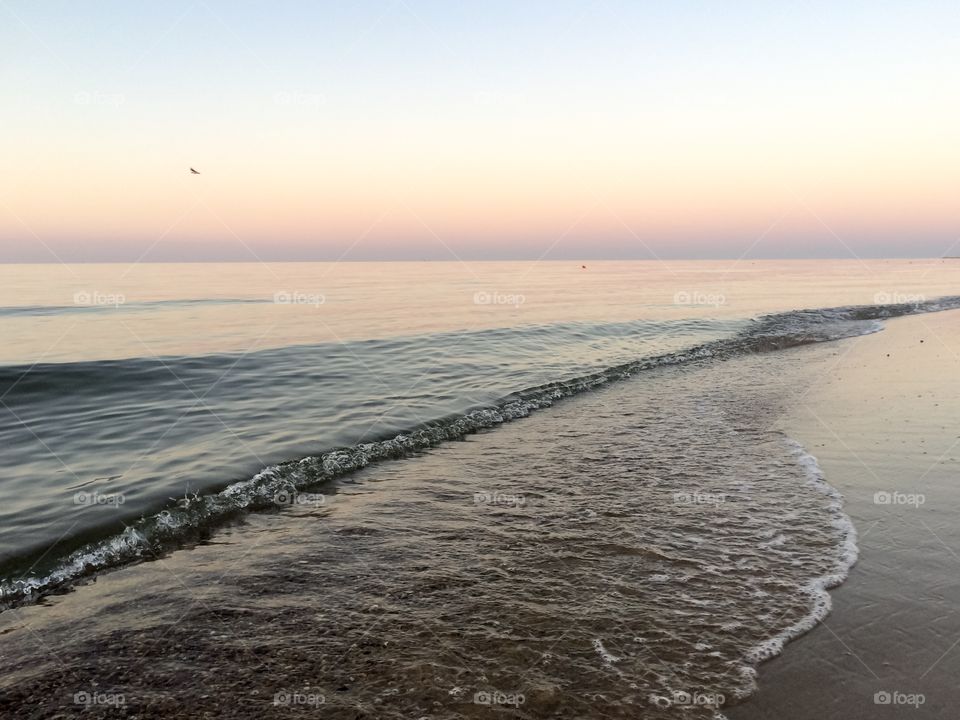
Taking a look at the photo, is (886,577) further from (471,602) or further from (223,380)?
(223,380)

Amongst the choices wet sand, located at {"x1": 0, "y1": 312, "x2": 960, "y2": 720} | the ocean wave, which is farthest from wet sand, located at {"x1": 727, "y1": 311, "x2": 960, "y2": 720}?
the ocean wave

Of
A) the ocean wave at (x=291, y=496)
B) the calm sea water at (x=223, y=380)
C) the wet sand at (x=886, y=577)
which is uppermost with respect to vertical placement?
the calm sea water at (x=223, y=380)

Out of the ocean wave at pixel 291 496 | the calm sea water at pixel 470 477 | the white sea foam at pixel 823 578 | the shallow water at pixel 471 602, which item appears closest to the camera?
the shallow water at pixel 471 602

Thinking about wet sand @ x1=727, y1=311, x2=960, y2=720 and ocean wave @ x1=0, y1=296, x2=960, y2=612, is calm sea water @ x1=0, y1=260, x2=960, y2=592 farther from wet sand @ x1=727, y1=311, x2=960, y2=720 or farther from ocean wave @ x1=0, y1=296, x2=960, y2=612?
wet sand @ x1=727, y1=311, x2=960, y2=720

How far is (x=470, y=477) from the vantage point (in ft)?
29.7

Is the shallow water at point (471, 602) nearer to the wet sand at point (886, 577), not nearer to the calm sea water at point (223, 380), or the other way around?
the wet sand at point (886, 577)

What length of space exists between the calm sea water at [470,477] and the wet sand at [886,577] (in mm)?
248

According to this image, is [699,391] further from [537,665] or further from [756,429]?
[537,665]

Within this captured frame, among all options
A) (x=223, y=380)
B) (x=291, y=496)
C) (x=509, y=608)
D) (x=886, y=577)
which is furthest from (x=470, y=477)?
(x=223, y=380)

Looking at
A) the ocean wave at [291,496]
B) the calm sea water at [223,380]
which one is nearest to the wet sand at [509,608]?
the ocean wave at [291,496]

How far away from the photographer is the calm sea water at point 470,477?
17.2 feet

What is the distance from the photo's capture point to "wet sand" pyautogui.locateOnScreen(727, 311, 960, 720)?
13.2 ft

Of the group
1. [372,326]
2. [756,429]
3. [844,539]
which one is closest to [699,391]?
[756,429]

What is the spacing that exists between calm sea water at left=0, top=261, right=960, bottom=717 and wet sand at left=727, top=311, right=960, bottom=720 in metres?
0.25
